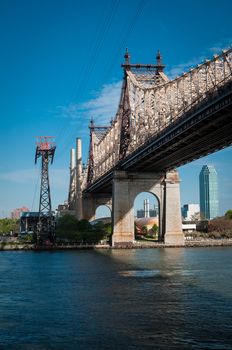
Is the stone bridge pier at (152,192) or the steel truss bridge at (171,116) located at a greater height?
the steel truss bridge at (171,116)

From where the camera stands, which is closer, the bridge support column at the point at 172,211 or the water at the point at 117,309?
the water at the point at 117,309

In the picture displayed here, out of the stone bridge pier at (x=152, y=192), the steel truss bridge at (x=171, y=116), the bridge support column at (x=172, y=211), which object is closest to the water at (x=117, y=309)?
the steel truss bridge at (x=171, y=116)

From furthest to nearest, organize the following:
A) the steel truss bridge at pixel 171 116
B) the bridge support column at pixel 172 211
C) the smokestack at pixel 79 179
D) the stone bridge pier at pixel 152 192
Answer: the smokestack at pixel 79 179
the bridge support column at pixel 172 211
the stone bridge pier at pixel 152 192
the steel truss bridge at pixel 171 116

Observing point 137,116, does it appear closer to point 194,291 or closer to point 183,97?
point 183,97

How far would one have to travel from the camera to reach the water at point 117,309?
17.8 meters

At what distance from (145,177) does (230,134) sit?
29078 millimetres

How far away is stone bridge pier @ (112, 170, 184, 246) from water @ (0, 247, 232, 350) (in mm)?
35421

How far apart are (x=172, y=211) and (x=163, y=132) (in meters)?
26.5

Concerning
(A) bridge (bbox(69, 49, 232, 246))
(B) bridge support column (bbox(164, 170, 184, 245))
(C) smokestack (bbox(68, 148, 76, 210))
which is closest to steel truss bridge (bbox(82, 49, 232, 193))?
(A) bridge (bbox(69, 49, 232, 246))

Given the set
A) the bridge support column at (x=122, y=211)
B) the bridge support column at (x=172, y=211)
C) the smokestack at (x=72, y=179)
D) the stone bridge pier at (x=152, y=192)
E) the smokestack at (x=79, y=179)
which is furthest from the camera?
the smokestack at (x=72, y=179)

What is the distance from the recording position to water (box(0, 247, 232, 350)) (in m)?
17.8

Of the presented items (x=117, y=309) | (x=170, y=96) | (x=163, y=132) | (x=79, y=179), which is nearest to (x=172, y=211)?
(x=170, y=96)

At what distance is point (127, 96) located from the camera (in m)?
79.4

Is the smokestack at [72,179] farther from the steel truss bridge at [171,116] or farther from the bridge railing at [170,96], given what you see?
the bridge railing at [170,96]
